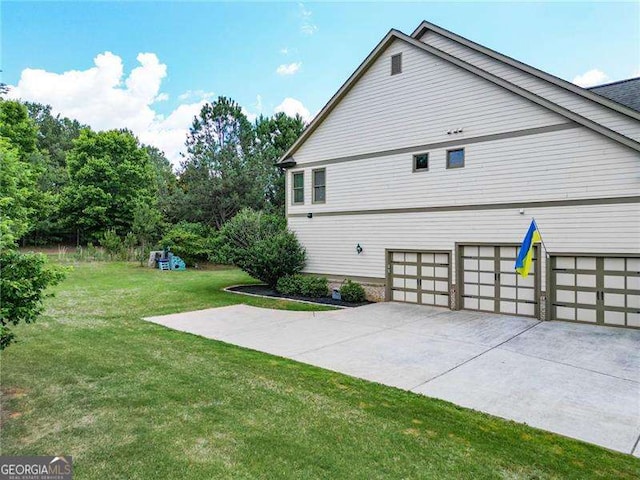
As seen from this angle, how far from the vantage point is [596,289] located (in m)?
9.50

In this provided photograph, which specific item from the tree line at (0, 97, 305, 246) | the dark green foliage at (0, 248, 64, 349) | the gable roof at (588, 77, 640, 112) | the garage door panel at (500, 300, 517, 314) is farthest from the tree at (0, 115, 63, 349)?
the tree line at (0, 97, 305, 246)

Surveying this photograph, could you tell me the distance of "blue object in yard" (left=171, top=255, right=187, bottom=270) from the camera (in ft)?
72.6

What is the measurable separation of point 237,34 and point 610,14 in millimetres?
12266

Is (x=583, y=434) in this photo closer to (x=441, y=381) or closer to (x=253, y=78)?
(x=441, y=381)

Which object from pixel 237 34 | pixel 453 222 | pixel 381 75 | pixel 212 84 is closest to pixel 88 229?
pixel 212 84

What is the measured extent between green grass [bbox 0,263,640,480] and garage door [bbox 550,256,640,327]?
6.68m

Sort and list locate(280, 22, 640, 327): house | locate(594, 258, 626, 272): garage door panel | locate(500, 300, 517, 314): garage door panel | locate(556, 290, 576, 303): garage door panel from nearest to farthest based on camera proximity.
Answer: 1. locate(594, 258, 626, 272): garage door panel
2. locate(280, 22, 640, 327): house
3. locate(556, 290, 576, 303): garage door panel
4. locate(500, 300, 517, 314): garage door panel

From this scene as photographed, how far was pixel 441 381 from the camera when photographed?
5.89 metres

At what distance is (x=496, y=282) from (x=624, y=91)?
274 inches

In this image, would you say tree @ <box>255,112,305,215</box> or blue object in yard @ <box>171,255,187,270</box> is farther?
tree @ <box>255,112,305,215</box>

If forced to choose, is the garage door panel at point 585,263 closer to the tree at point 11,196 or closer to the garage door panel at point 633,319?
the garage door panel at point 633,319

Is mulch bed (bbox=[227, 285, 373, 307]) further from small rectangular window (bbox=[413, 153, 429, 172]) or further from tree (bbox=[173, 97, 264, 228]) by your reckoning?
tree (bbox=[173, 97, 264, 228])

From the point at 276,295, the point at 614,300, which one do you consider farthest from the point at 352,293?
the point at 614,300

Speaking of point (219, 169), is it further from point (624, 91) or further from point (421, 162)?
point (624, 91)
